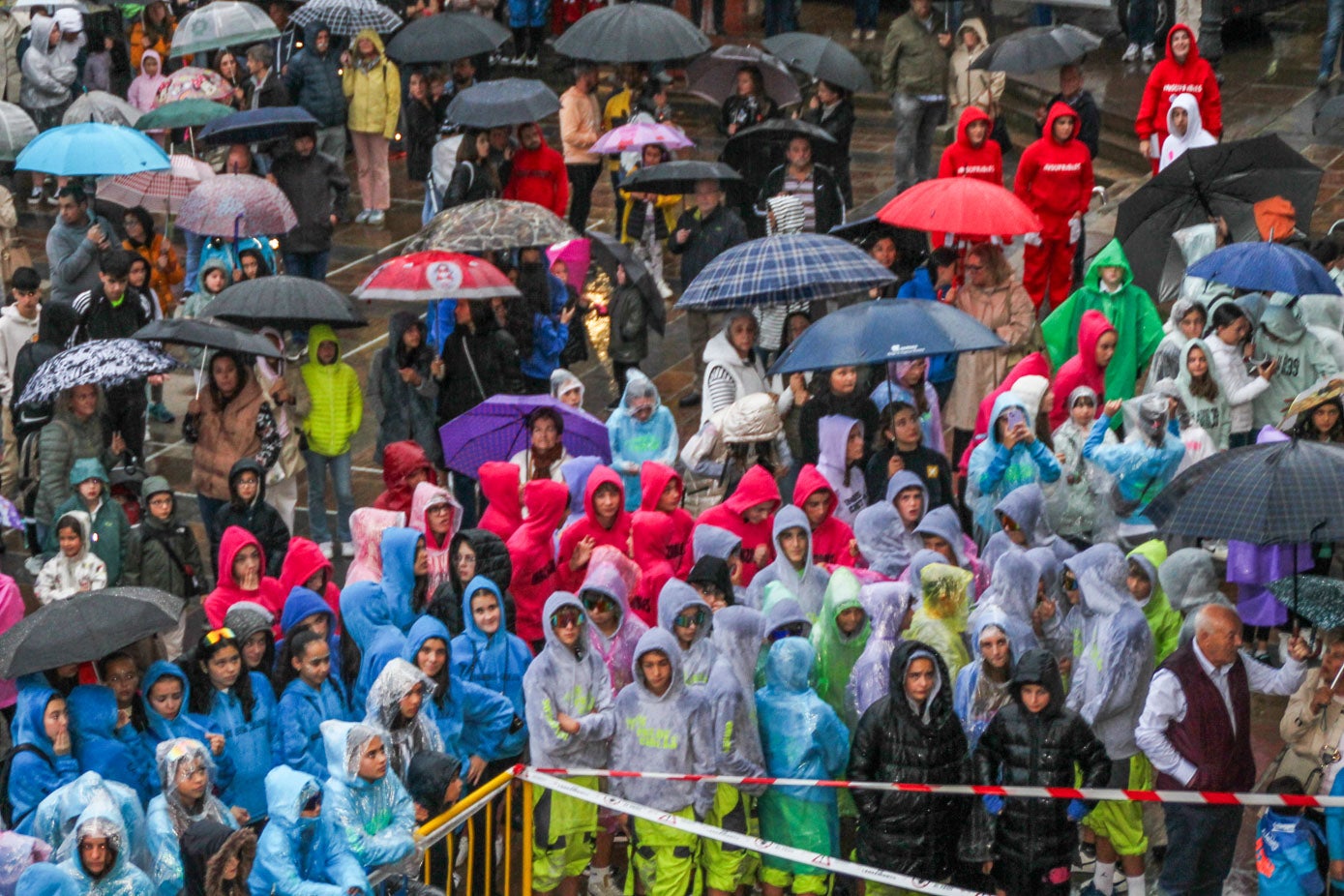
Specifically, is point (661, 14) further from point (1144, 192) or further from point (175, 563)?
point (175, 563)

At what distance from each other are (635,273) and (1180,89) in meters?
4.75

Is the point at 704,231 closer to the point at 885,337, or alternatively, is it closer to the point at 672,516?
the point at 885,337

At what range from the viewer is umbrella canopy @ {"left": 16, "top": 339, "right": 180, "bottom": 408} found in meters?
11.3

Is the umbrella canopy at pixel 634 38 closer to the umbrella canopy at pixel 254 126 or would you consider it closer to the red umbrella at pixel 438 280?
the umbrella canopy at pixel 254 126

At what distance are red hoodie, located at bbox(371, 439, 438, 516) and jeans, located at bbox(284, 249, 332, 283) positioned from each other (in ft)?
15.8

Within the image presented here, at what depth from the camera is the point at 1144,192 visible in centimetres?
1351

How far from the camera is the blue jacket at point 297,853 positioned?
304 inches

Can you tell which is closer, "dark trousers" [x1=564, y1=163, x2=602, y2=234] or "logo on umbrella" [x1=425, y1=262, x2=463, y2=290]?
"logo on umbrella" [x1=425, y1=262, x2=463, y2=290]

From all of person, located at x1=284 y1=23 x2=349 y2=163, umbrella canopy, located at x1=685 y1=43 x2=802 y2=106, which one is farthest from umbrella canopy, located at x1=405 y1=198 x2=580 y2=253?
person, located at x1=284 y1=23 x2=349 y2=163

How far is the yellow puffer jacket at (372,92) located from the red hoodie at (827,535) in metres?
8.67

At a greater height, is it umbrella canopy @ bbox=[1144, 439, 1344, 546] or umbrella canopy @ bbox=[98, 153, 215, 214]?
umbrella canopy @ bbox=[98, 153, 215, 214]

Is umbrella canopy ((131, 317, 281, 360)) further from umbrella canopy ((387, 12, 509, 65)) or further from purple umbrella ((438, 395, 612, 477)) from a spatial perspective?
umbrella canopy ((387, 12, 509, 65))

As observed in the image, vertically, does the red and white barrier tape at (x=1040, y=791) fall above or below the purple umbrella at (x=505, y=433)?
below

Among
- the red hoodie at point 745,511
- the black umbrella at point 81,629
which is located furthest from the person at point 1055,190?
the black umbrella at point 81,629
